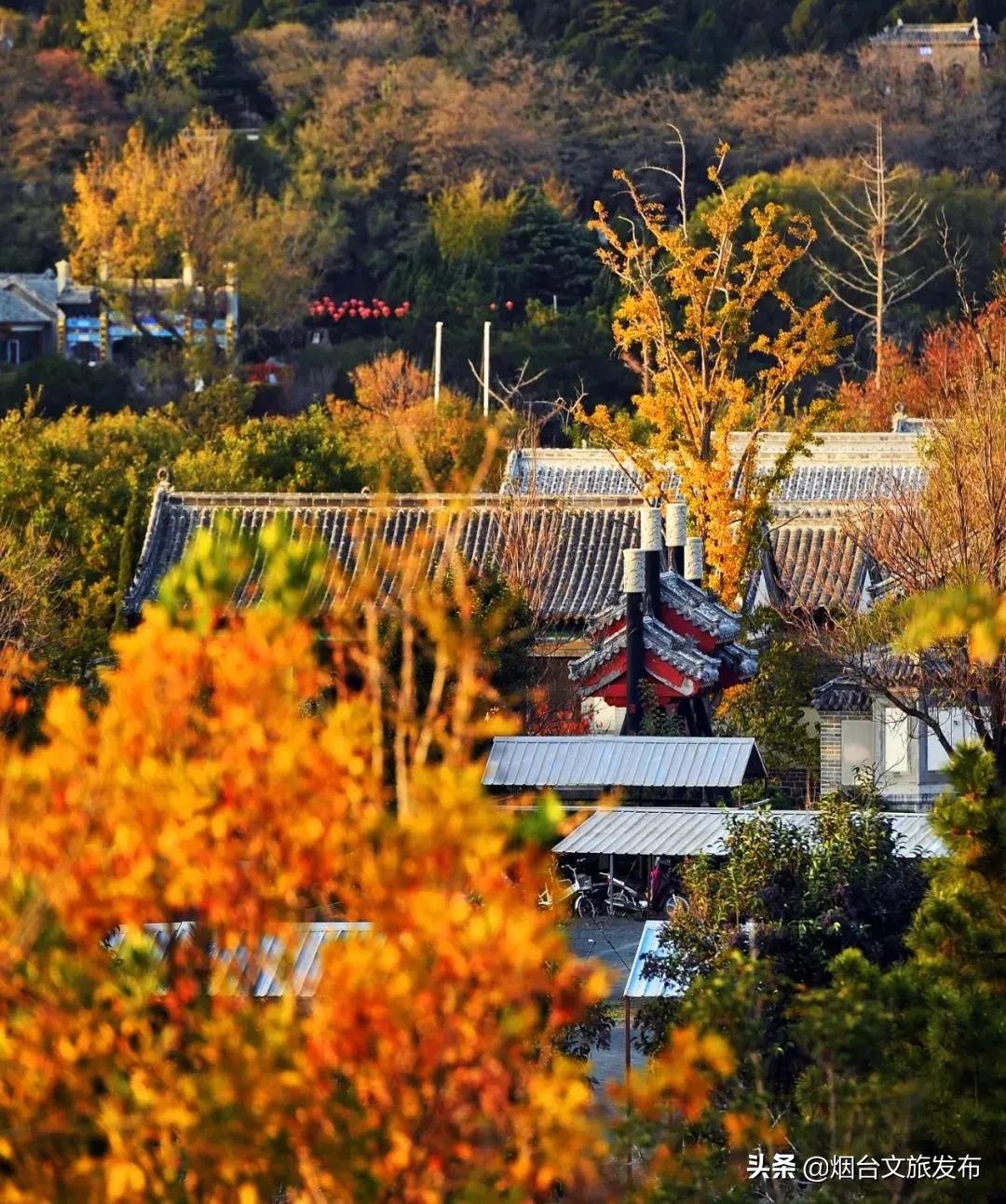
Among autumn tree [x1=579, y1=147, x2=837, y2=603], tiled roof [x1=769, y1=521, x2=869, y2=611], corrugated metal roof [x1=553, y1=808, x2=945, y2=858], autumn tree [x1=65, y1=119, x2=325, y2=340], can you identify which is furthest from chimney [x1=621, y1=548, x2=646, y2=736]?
autumn tree [x1=65, y1=119, x2=325, y2=340]

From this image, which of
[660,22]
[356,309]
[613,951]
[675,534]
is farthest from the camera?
[660,22]

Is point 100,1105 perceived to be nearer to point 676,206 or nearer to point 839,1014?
point 839,1014

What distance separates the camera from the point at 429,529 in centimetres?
2589

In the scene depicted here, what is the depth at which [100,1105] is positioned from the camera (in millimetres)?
6609

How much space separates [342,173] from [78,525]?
45923 mm

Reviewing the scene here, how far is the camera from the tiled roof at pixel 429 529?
25469 mm

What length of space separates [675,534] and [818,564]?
3.96 metres

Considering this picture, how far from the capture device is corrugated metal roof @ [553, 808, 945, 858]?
14352 mm

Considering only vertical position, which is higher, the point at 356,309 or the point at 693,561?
the point at 693,561

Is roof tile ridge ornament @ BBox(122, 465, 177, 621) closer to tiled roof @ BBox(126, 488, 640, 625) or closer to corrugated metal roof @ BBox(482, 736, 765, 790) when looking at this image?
tiled roof @ BBox(126, 488, 640, 625)

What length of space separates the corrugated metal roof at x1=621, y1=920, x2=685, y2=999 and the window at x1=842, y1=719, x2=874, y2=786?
7.51 meters

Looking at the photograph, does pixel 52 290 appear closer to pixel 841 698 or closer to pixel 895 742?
pixel 841 698

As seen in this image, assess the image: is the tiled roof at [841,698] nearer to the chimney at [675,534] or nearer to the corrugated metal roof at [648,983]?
the chimney at [675,534]

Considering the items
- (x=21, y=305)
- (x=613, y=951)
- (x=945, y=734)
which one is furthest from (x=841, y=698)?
(x=21, y=305)
